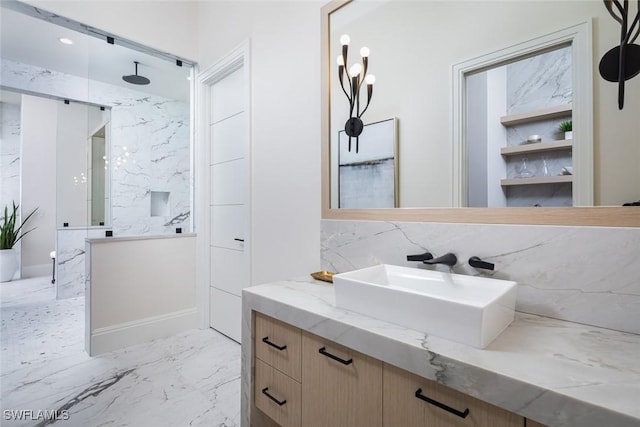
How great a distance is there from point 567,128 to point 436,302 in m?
0.72

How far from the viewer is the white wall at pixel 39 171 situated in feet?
9.52

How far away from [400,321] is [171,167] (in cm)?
250

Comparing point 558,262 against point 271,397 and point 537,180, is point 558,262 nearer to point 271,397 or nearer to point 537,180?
point 537,180

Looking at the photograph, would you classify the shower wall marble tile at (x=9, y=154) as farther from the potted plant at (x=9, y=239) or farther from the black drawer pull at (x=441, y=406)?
the black drawer pull at (x=441, y=406)

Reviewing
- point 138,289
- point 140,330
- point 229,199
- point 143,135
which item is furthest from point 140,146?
point 140,330

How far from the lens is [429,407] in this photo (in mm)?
764

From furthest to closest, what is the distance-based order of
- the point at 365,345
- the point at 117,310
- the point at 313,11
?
the point at 117,310
the point at 313,11
the point at 365,345

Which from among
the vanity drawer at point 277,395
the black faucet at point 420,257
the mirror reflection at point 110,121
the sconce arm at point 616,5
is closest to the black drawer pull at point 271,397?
the vanity drawer at point 277,395

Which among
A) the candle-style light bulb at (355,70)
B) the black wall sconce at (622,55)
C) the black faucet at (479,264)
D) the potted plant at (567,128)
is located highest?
the candle-style light bulb at (355,70)

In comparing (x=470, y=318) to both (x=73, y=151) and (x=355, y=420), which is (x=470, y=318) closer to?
(x=355, y=420)

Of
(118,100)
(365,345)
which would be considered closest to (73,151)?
(118,100)

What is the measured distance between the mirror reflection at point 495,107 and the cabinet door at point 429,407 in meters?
0.69

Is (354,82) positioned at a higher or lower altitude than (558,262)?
higher

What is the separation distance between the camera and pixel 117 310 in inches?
93.0
